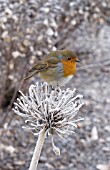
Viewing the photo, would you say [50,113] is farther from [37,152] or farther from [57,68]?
[57,68]

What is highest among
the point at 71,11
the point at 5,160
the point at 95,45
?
the point at 95,45

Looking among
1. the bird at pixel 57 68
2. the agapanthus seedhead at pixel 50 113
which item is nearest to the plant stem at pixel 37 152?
the agapanthus seedhead at pixel 50 113

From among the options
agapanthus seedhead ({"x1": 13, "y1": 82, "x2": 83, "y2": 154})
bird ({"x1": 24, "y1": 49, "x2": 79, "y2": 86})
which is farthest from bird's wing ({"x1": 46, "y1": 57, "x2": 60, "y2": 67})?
agapanthus seedhead ({"x1": 13, "y1": 82, "x2": 83, "y2": 154})

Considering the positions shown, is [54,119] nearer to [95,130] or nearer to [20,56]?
[20,56]

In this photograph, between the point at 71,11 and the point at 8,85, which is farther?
the point at 71,11

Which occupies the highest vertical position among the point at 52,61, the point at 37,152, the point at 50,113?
the point at 52,61

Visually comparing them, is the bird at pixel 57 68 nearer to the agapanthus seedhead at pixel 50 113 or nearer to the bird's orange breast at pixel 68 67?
the bird's orange breast at pixel 68 67

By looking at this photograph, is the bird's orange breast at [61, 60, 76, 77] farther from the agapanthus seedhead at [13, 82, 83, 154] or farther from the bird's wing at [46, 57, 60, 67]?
the agapanthus seedhead at [13, 82, 83, 154]

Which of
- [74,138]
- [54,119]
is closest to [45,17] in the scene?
[74,138]

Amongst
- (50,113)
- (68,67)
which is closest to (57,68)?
(68,67)

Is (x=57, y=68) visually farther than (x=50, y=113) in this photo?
Yes
